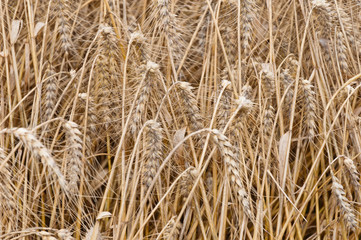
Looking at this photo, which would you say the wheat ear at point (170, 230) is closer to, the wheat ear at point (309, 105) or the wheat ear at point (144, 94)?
the wheat ear at point (144, 94)

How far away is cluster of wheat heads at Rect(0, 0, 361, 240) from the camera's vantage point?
1686mm

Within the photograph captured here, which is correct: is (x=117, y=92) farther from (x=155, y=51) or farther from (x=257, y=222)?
(x=257, y=222)

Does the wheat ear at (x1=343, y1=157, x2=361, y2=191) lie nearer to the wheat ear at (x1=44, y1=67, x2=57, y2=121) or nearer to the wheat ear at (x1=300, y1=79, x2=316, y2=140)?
the wheat ear at (x1=300, y1=79, x2=316, y2=140)

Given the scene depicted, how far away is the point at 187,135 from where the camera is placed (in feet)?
5.98

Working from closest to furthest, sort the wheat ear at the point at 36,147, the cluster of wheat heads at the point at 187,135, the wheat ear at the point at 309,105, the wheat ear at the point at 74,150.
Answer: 1. the wheat ear at the point at 36,147
2. the wheat ear at the point at 74,150
3. the cluster of wheat heads at the point at 187,135
4. the wheat ear at the point at 309,105

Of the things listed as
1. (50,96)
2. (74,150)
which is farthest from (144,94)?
(50,96)

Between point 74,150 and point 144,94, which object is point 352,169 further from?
point 74,150

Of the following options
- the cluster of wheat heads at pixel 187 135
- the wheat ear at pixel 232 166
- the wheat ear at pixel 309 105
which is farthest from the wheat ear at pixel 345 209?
the wheat ear at pixel 232 166

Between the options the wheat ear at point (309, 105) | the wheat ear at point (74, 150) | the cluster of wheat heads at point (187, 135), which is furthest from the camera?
the wheat ear at point (309, 105)

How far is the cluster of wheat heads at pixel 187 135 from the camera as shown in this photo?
169 centimetres

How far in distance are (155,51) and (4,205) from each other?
97cm

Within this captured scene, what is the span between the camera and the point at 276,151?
6.26ft

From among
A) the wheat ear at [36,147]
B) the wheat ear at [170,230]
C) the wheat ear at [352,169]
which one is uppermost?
the wheat ear at [36,147]

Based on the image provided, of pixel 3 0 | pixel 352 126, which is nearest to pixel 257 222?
pixel 352 126
